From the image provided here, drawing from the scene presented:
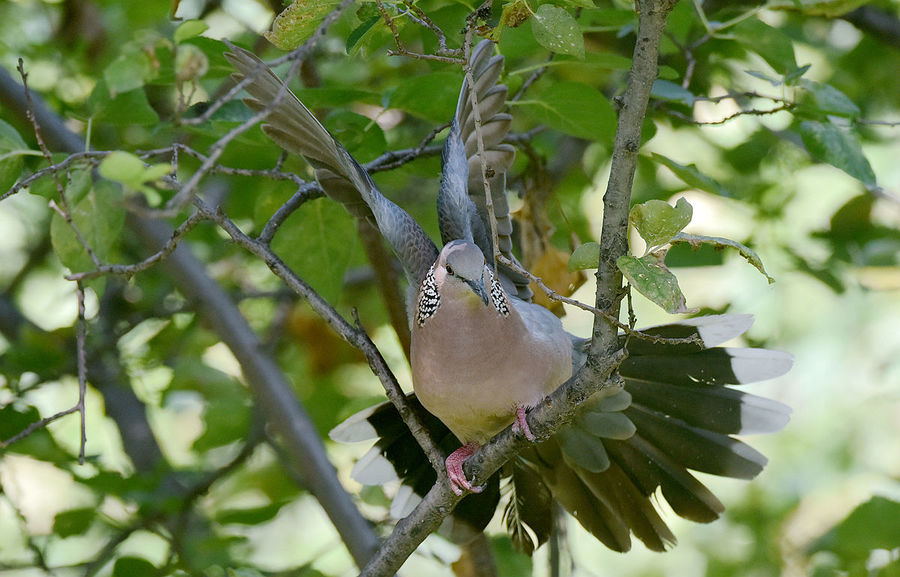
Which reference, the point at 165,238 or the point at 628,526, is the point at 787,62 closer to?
the point at 628,526

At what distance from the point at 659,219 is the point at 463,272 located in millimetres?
643

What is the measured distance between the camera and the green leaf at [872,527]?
284cm

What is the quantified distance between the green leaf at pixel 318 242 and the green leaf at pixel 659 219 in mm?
1246

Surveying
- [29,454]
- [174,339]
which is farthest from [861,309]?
[29,454]

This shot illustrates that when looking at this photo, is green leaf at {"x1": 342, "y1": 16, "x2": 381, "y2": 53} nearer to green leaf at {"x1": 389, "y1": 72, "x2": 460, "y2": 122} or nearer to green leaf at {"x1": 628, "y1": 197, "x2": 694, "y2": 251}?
green leaf at {"x1": 389, "y1": 72, "x2": 460, "y2": 122}

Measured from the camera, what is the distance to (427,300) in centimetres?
242

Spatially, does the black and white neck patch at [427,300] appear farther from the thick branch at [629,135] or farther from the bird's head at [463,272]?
the thick branch at [629,135]

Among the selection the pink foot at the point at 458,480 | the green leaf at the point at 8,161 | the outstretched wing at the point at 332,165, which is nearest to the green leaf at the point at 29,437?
the green leaf at the point at 8,161

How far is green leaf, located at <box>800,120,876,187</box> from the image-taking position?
2.48 m

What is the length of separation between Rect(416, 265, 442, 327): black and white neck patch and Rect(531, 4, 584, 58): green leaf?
0.73 m

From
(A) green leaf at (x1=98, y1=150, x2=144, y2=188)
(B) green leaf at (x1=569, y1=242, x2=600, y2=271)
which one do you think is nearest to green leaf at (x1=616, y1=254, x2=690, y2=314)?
(B) green leaf at (x1=569, y1=242, x2=600, y2=271)

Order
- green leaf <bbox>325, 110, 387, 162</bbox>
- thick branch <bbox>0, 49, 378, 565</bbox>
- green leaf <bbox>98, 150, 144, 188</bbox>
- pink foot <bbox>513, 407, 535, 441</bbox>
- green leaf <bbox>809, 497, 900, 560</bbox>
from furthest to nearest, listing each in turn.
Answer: thick branch <bbox>0, 49, 378, 565</bbox>
green leaf <bbox>809, 497, 900, 560</bbox>
green leaf <bbox>325, 110, 387, 162</bbox>
pink foot <bbox>513, 407, 535, 441</bbox>
green leaf <bbox>98, 150, 144, 188</bbox>

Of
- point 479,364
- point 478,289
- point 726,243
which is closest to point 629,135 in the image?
point 726,243

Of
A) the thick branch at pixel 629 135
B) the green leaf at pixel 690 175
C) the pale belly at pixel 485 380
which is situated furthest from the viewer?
the green leaf at pixel 690 175
